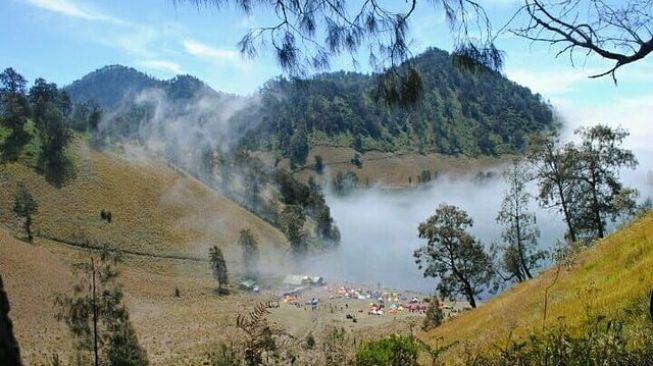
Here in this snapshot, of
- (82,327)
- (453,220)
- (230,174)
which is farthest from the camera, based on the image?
(230,174)

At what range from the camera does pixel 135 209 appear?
102 metres

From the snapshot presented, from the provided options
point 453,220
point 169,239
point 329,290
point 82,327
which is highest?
point 453,220

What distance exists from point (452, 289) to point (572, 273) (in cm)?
2074

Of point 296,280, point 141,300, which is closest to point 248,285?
point 296,280

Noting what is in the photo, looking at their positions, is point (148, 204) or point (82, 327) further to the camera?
point (148, 204)

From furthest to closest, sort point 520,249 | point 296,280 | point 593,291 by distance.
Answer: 1. point 296,280
2. point 520,249
3. point 593,291

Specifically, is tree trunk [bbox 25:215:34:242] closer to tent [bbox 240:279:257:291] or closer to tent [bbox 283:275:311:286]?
tent [bbox 240:279:257:291]

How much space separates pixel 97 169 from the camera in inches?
4222

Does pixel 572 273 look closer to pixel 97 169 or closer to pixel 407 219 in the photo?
pixel 97 169

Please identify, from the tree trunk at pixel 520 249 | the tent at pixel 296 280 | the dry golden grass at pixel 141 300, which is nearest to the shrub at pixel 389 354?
the tree trunk at pixel 520 249

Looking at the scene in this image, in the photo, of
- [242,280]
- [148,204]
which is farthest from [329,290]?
[148,204]

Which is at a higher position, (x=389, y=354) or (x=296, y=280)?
(x=389, y=354)

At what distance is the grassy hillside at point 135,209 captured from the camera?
9019 cm

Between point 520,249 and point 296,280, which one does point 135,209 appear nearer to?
point 296,280
